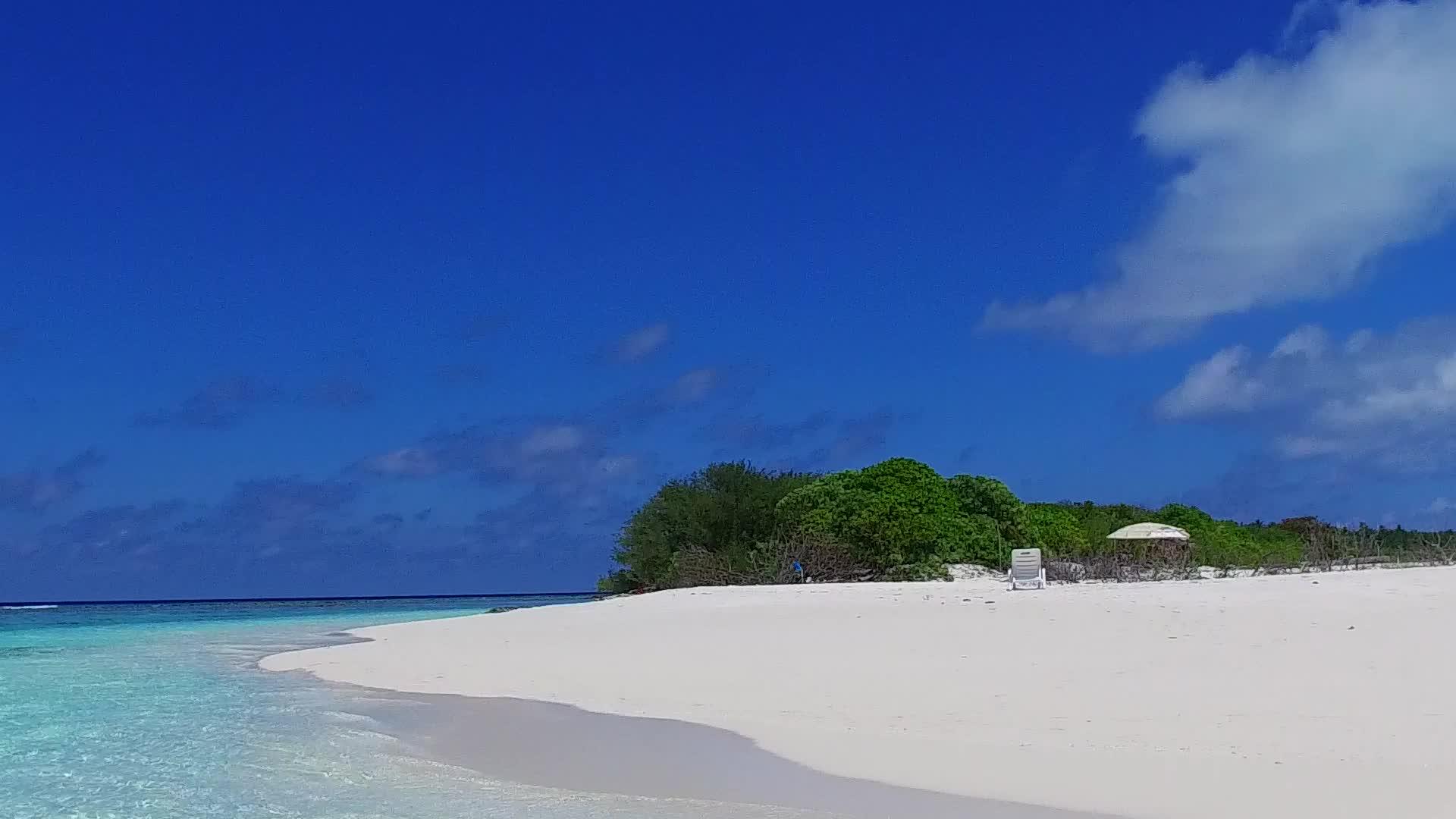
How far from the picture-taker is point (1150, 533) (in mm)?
25531

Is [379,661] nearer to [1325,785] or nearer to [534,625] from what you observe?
[534,625]

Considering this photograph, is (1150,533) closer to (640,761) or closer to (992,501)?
(992,501)

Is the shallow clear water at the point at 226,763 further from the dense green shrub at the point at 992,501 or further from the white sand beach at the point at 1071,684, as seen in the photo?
Result: the dense green shrub at the point at 992,501

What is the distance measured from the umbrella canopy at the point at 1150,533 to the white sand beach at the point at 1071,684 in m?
11.1

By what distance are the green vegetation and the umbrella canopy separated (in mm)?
330

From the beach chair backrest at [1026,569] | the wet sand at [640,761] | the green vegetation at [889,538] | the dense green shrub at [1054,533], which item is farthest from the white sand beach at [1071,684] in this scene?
the dense green shrub at [1054,533]

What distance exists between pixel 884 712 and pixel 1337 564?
16.5 meters

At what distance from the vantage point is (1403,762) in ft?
16.6

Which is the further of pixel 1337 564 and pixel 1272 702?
pixel 1337 564

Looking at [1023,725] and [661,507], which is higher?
[661,507]

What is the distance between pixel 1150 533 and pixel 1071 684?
19.6 meters

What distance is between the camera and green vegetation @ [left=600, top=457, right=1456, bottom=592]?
2264 cm

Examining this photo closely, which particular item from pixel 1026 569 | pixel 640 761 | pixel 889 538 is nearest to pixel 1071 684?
pixel 640 761

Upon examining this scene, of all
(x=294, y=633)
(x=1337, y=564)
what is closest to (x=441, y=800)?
(x=294, y=633)
